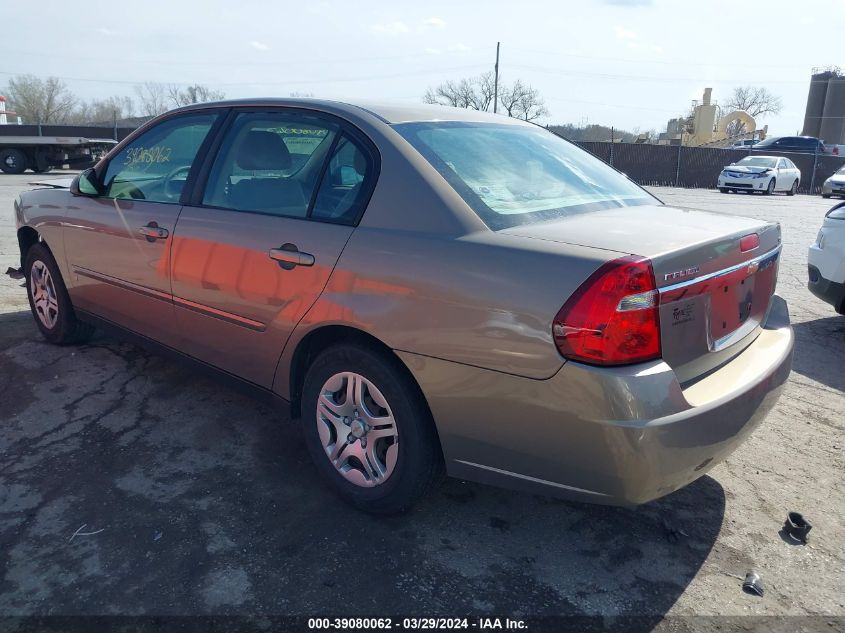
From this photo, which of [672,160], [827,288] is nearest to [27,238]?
[827,288]

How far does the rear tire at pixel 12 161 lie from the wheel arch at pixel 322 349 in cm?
2213

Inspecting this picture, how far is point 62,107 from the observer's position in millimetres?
52719

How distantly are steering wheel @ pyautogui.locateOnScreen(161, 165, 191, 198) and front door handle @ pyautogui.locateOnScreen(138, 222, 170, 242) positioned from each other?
0.61 feet

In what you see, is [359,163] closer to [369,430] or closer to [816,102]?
[369,430]

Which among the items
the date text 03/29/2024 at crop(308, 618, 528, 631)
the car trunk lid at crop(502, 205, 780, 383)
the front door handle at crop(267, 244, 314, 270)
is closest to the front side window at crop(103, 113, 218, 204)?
the front door handle at crop(267, 244, 314, 270)

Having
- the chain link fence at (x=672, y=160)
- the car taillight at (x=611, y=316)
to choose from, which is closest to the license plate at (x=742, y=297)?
the car taillight at (x=611, y=316)

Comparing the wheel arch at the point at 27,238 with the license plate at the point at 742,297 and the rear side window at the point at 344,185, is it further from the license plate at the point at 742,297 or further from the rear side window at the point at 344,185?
the license plate at the point at 742,297

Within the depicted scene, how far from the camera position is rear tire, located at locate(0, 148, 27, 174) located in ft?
68.5

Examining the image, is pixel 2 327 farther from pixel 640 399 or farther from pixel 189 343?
pixel 640 399

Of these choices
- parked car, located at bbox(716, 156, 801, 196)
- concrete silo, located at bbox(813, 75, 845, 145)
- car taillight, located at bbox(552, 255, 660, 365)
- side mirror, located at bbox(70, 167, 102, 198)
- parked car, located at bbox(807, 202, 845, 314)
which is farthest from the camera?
concrete silo, located at bbox(813, 75, 845, 145)

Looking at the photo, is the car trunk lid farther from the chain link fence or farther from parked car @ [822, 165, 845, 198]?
the chain link fence

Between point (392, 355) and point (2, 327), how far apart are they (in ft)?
13.5

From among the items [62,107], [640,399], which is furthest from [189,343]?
[62,107]

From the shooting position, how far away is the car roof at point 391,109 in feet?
9.89
